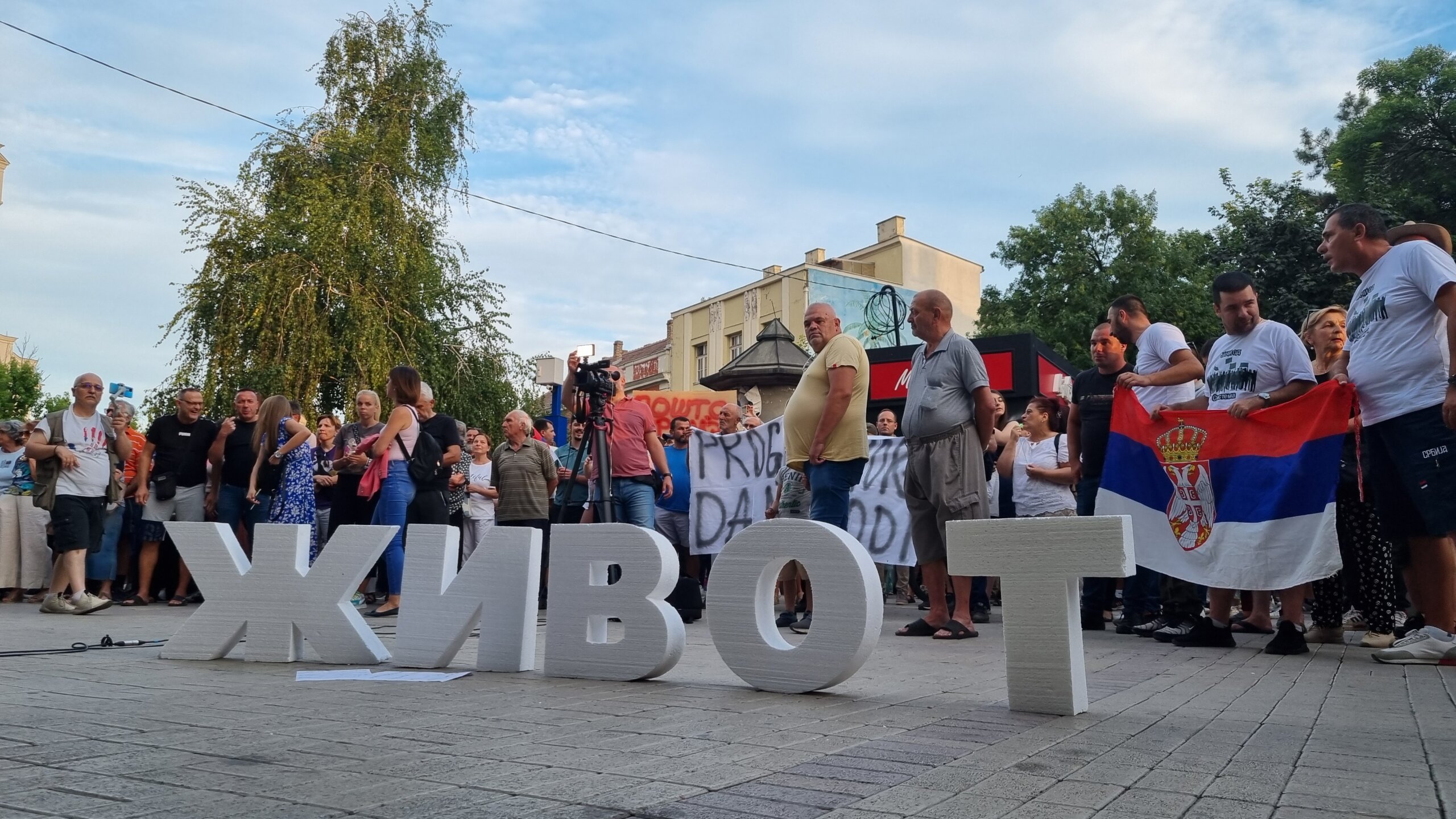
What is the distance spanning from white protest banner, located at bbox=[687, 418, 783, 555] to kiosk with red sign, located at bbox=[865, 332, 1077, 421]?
849cm

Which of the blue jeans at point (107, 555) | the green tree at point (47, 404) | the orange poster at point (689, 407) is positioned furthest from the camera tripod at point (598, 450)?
the green tree at point (47, 404)

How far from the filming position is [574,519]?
983 centimetres

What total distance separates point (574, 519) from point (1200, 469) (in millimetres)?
5558

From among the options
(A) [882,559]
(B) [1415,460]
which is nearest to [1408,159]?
(A) [882,559]

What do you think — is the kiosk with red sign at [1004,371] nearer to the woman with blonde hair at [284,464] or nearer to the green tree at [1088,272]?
the woman with blonde hair at [284,464]

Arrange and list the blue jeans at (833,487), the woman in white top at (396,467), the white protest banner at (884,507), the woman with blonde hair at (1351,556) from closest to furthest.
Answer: the woman with blonde hair at (1351,556) < the blue jeans at (833,487) < the woman in white top at (396,467) < the white protest banner at (884,507)

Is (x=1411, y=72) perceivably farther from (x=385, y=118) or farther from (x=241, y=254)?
(x=241, y=254)

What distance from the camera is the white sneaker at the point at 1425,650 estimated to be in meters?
4.93

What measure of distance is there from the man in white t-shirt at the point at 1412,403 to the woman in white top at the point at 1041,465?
2.74 metres

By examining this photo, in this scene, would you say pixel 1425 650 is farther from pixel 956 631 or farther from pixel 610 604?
pixel 610 604

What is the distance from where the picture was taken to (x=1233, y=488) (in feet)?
20.1

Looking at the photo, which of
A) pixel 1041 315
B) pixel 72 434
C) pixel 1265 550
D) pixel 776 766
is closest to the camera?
pixel 776 766

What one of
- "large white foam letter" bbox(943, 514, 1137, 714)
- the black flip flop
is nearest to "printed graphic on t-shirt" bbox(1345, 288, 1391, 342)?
"large white foam letter" bbox(943, 514, 1137, 714)

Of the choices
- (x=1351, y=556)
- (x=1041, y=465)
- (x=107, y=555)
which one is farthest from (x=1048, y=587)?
(x=107, y=555)
